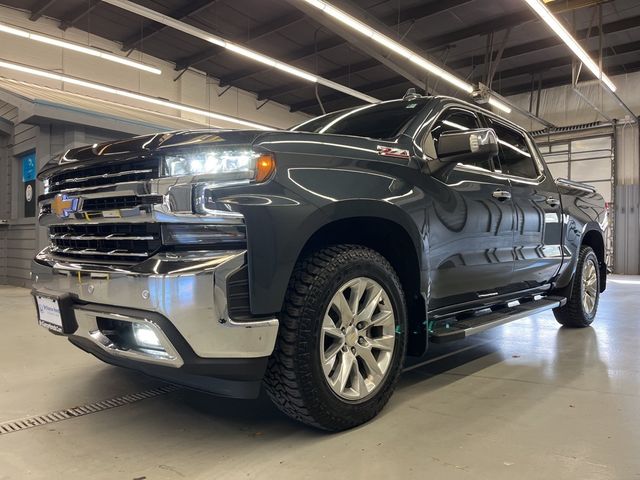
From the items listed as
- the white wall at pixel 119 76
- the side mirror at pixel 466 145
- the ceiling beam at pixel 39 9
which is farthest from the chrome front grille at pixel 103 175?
the white wall at pixel 119 76

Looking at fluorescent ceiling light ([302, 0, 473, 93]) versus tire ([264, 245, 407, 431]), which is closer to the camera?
tire ([264, 245, 407, 431])

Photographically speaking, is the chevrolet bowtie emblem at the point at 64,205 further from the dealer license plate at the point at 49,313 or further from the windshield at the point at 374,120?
the windshield at the point at 374,120

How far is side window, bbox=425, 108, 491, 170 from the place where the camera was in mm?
2873

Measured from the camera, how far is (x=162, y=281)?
180cm

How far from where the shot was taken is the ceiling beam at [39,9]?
1082cm

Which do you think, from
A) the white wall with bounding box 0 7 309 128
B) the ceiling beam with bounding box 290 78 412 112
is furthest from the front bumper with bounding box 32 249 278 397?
the ceiling beam with bounding box 290 78 412 112

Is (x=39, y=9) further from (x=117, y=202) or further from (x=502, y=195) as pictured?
(x=502, y=195)

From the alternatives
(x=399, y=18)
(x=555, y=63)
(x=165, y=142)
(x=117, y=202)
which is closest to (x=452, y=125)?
(x=165, y=142)

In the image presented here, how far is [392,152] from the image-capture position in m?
2.52

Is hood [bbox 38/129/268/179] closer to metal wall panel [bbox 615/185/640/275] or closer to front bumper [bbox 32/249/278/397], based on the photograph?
front bumper [bbox 32/249/278/397]

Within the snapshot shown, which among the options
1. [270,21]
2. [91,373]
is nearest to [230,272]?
[91,373]

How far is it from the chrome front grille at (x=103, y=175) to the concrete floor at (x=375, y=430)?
1155 mm

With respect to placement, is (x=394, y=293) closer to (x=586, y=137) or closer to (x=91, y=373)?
(x=91, y=373)

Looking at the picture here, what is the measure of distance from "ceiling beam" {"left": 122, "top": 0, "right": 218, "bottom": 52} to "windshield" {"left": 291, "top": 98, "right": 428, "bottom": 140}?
8.05 meters
